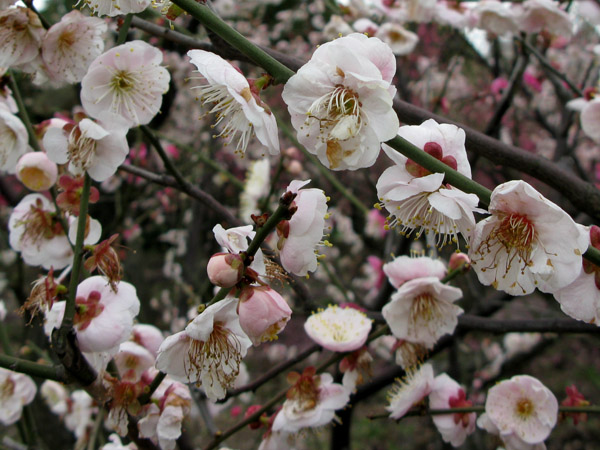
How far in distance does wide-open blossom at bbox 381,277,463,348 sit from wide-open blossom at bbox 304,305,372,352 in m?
0.09

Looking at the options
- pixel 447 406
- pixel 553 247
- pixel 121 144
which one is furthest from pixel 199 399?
pixel 553 247

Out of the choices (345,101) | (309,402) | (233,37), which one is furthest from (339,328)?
(233,37)

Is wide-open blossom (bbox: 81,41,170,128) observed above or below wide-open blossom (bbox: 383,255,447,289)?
above

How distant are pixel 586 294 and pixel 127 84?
100 cm

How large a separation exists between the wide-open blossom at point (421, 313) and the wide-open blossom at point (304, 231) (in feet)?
1.62

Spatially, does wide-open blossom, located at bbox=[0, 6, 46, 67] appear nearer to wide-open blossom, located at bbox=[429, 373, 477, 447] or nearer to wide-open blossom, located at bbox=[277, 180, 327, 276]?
wide-open blossom, located at bbox=[277, 180, 327, 276]

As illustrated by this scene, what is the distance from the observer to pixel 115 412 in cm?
103

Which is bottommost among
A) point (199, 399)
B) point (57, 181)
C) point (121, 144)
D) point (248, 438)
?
point (248, 438)

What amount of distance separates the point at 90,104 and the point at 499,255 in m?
0.88

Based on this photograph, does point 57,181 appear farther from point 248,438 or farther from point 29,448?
point 248,438

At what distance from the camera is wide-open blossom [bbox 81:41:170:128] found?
1.08 m

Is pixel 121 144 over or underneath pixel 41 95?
over

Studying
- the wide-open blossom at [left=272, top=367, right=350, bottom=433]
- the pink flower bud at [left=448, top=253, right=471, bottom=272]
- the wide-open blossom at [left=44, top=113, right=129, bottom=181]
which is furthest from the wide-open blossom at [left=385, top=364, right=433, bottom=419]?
the wide-open blossom at [left=44, top=113, right=129, bottom=181]

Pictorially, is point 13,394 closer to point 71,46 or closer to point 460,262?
point 71,46
